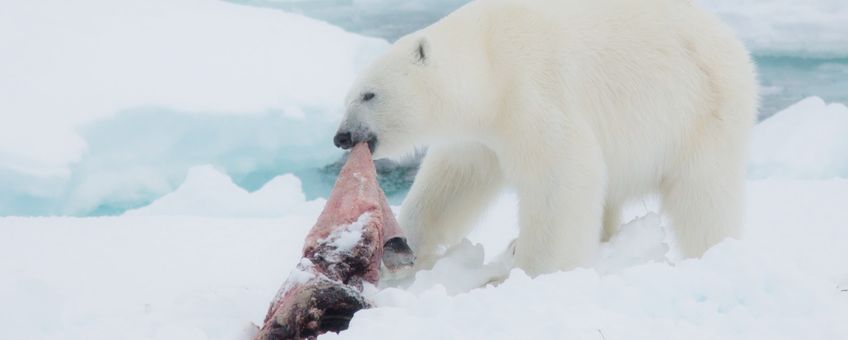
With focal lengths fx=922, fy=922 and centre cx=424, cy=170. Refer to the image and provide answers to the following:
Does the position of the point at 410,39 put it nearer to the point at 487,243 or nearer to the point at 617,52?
the point at 617,52

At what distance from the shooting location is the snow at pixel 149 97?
6.92 m

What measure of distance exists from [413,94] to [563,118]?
20.8 inches

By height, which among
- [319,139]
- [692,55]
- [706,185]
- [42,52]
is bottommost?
[706,185]

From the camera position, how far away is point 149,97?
7.67 m

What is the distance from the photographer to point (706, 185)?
349 centimetres

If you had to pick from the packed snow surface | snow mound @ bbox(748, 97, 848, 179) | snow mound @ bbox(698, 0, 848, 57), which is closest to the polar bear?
the packed snow surface

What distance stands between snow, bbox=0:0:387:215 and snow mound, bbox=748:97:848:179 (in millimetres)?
3718

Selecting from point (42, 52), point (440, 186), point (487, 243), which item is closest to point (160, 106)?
point (42, 52)

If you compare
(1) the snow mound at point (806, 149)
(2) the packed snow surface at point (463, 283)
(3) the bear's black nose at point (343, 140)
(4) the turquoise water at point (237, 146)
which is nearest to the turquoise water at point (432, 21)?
(4) the turquoise water at point (237, 146)

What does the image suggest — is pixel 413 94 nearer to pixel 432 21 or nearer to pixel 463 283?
pixel 463 283

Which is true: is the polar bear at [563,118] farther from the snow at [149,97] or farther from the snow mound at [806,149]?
the snow mound at [806,149]

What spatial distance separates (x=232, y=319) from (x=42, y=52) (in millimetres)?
5934

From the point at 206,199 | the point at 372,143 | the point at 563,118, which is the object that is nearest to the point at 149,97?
the point at 206,199

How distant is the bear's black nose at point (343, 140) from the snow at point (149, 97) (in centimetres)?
416
